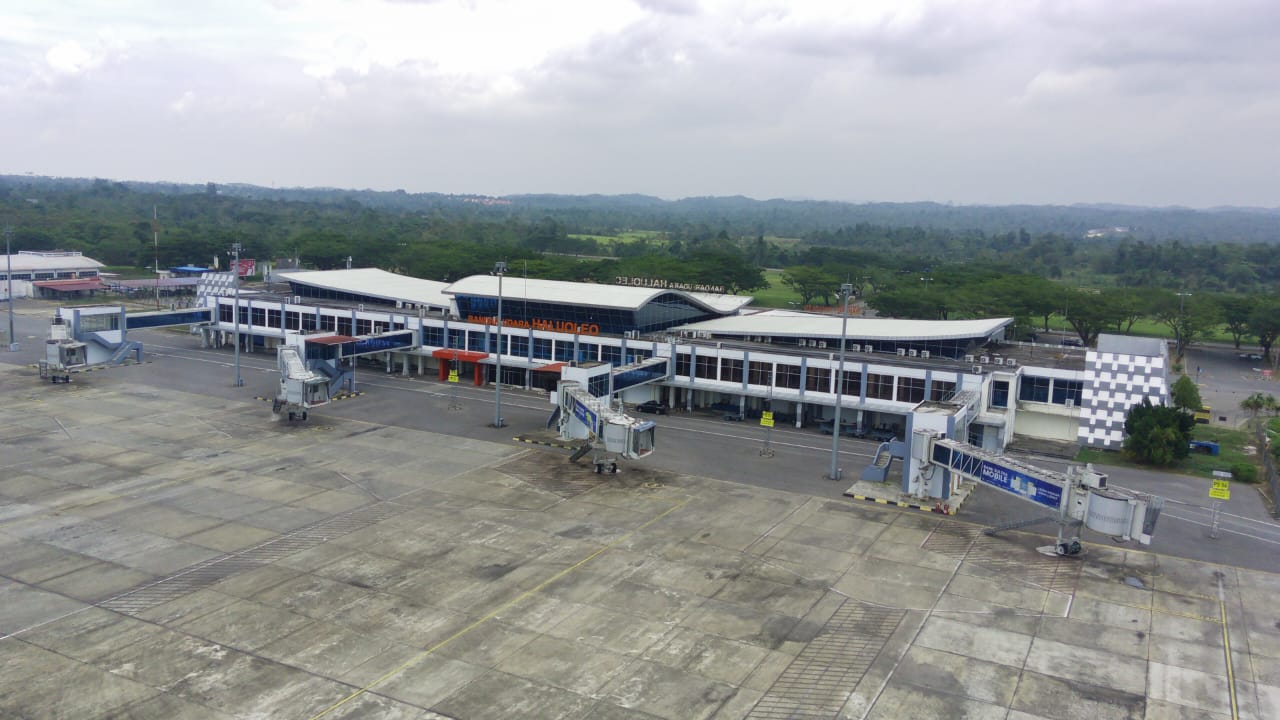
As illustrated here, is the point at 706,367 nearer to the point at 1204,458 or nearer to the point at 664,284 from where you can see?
the point at 1204,458

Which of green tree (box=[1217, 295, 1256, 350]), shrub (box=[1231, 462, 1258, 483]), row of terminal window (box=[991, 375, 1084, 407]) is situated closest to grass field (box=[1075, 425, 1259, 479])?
shrub (box=[1231, 462, 1258, 483])

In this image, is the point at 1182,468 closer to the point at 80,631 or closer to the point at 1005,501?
the point at 1005,501

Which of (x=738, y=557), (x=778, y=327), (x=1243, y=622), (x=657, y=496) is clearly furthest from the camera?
(x=778, y=327)

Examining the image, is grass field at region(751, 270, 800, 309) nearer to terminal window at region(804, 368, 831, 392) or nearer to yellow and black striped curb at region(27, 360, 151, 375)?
terminal window at region(804, 368, 831, 392)

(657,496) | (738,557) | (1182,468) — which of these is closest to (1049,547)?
(738,557)

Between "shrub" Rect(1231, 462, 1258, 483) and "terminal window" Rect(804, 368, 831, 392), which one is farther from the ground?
"terminal window" Rect(804, 368, 831, 392)

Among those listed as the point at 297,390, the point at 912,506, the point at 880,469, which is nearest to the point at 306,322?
the point at 297,390
